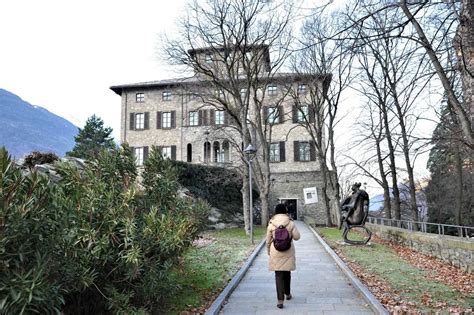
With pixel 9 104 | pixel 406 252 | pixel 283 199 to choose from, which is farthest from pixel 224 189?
pixel 9 104

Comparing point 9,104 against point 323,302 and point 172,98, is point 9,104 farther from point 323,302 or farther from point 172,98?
point 323,302

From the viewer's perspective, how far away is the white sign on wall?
4256 centimetres

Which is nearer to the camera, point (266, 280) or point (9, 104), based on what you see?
point (266, 280)

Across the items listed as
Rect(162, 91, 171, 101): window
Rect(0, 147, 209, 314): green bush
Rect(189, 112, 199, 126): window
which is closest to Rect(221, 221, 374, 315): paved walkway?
Rect(0, 147, 209, 314): green bush

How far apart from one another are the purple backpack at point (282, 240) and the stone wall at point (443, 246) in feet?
22.9

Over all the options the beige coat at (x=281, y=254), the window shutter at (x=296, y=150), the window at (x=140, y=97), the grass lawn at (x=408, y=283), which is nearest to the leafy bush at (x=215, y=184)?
the window shutter at (x=296, y=150)

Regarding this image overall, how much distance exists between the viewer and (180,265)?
6695 millimetres

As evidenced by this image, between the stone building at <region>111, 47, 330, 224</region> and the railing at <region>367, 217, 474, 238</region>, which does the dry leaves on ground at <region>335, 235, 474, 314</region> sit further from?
the stone building at <region>111, 47, 330, 224</region>

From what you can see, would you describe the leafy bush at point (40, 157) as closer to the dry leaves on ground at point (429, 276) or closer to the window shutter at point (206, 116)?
the dry leaves on ground at point (429, 276)

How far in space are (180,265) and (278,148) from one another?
37.4 metres

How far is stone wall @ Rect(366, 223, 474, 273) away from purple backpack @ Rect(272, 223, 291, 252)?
6.99 meters

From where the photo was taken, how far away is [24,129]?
55438 mm

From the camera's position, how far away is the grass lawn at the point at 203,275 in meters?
7.19

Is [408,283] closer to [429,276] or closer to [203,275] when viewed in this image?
[429,276]
